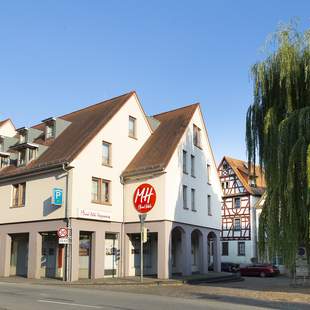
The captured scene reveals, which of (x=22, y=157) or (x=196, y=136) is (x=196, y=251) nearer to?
(x=196, y=136)

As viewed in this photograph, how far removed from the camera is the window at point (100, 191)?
95.4ft

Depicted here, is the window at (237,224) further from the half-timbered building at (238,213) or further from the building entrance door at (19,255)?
the building entrance door at (19,255)

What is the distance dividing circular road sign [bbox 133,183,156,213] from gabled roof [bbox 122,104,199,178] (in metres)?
1.91

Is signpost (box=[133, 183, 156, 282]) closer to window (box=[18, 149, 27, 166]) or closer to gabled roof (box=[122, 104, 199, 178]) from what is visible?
gabled roof (box=[122, 104, 199, 178])

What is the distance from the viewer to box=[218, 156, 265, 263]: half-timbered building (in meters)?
55.9

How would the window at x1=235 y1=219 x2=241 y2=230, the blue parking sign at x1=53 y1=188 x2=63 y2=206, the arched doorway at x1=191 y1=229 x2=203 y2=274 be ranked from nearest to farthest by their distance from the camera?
the blue parking sign at x1=53 y1=188 x2=63 y2=206, the arched doorway at x1=191 y1=229 x2=203 y2=274, the window at x1=235 y1=219 x2=241 y2=230

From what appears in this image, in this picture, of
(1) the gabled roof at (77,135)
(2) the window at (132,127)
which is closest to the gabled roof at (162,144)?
(2) the window at (132,127)

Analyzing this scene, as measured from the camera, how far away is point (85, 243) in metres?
29.5

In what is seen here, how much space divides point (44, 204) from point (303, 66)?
16.4 meters

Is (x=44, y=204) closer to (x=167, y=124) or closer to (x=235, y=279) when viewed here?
(x=167, y=124)

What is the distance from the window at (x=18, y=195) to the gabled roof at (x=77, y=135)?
91 cm

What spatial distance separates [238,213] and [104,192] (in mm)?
30638

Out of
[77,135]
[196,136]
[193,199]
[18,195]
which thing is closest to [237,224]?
[193,199]

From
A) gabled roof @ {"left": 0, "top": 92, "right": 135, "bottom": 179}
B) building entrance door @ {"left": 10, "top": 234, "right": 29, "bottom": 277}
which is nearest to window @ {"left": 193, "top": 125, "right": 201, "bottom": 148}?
gabled roof @ {"left": 0, "top": 92, "right": 135, "bottom": 179}
